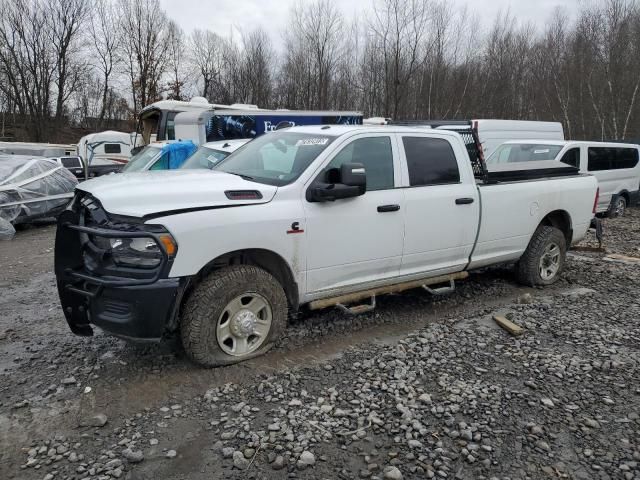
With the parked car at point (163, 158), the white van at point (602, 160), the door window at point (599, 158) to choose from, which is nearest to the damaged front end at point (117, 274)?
the parked car at point (163, 158)

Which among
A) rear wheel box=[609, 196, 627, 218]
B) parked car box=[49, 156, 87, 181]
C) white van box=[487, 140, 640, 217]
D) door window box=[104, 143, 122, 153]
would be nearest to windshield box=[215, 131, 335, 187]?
white van box=[487, 140, 640, 217]

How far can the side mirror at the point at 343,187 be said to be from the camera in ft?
13.2

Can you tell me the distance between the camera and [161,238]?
11.2 feet

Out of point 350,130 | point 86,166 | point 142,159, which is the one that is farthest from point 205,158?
point 86,166

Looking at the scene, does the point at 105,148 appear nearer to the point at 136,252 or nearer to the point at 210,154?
the point at 210,154

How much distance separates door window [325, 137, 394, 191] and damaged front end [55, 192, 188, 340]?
1777 mm

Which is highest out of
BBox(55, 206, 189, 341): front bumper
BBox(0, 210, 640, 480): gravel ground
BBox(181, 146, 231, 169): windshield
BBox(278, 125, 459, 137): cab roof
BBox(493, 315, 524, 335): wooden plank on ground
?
BBox(278, 125, 459, 137): cab roof

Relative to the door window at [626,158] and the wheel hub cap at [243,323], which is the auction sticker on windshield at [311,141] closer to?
the wheel hub cap at [243,323]

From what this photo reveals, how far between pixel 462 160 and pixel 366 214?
1556 millimetres

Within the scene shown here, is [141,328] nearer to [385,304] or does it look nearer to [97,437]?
[97,437]

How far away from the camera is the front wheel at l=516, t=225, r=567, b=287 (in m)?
6.14

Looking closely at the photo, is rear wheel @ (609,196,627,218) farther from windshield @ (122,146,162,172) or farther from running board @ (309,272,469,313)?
windshield @ (122,146,162,172)

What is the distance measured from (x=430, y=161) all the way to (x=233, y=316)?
2.55 meters

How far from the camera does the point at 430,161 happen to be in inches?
198
